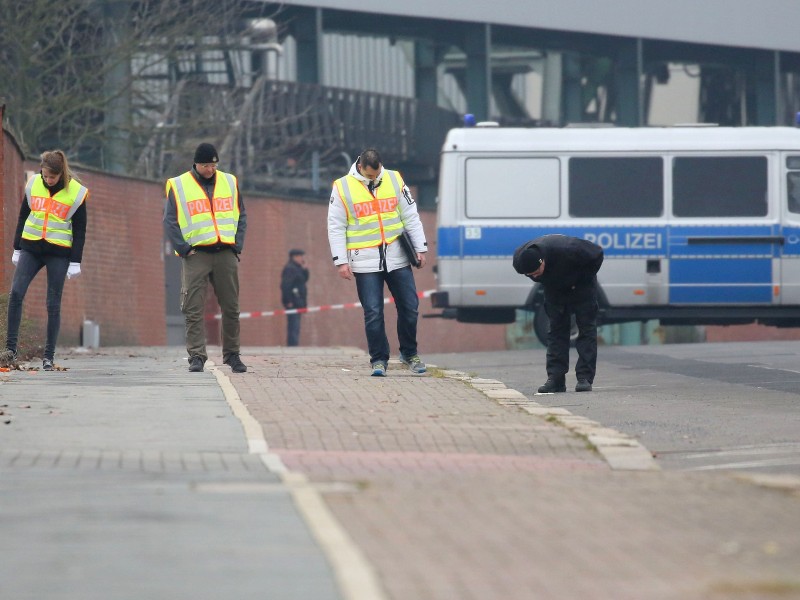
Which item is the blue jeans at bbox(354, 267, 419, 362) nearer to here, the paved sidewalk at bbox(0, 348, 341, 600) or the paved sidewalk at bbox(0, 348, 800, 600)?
the paved sidewalk at bbox(0, 348, 800, 600)

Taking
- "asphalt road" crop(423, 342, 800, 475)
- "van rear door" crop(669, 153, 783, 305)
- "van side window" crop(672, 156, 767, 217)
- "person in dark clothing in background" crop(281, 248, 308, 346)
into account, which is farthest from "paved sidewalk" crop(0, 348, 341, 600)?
"person in dark clothing in background" crop(281, 248, 308, 346)

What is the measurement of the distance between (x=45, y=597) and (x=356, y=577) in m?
0.92

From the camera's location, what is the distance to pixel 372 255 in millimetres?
14039

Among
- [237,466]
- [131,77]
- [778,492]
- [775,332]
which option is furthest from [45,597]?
[775,332]

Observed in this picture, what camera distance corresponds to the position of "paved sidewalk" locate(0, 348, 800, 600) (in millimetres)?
5617

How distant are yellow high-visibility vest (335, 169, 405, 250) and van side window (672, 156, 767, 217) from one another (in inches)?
319

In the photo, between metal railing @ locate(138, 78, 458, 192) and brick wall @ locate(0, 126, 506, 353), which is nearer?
brick wall @ locate(0, 126, 506, 353)

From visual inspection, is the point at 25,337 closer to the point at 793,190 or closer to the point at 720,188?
the point at 720,188

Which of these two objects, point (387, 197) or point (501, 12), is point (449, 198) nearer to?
point (387, 197)

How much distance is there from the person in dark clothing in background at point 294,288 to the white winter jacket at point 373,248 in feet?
45.3

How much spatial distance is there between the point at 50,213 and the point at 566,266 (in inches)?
158

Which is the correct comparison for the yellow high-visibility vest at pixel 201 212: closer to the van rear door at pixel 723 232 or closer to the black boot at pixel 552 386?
the black boot at pixel 552 386

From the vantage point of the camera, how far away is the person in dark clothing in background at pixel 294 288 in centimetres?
2823

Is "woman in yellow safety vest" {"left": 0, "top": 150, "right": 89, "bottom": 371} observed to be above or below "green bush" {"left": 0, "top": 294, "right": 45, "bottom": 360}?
above
